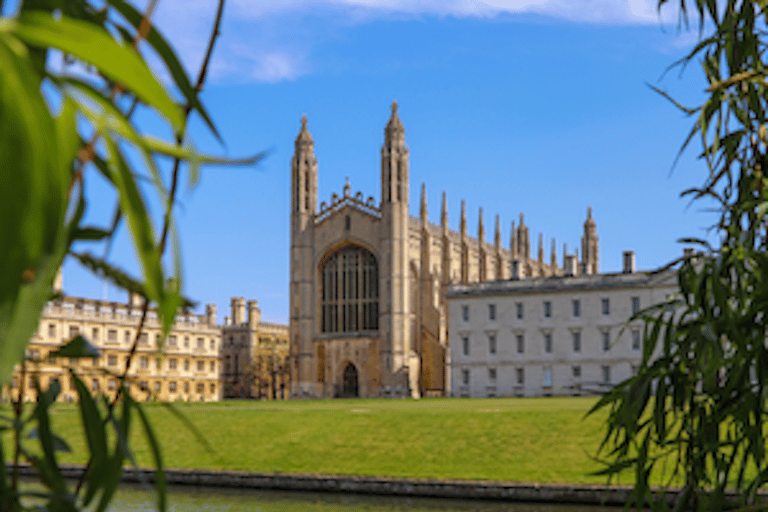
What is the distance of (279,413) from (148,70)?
104ft

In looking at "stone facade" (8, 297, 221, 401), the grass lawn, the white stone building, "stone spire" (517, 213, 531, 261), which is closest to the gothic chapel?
the white stone building

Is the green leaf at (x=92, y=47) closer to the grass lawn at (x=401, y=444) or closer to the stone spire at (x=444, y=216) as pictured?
the grass lawn at (x=401, y=444)

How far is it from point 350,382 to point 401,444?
36.0 metres

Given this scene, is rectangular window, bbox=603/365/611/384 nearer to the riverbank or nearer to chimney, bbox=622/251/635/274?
chimney, bbox=622/251/635/274

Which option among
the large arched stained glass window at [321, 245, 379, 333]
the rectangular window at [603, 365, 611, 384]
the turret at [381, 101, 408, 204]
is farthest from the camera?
the large arched stained glass window at [321, 245, 379, 333]

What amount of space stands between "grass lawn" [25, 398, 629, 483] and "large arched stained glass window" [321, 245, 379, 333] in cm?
2992

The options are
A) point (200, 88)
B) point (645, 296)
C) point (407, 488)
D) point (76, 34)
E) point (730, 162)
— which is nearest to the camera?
point (76, 34)

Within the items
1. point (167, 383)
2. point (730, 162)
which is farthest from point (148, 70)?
point (167, 383)

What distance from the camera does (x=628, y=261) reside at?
53.5 m

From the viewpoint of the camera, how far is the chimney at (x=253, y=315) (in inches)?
3196

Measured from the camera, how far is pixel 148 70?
2.63ft

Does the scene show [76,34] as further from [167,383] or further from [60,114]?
[167,383]

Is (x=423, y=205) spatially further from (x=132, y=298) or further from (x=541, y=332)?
(x=132, y=298)

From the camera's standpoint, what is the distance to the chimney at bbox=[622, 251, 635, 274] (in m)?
53.3
